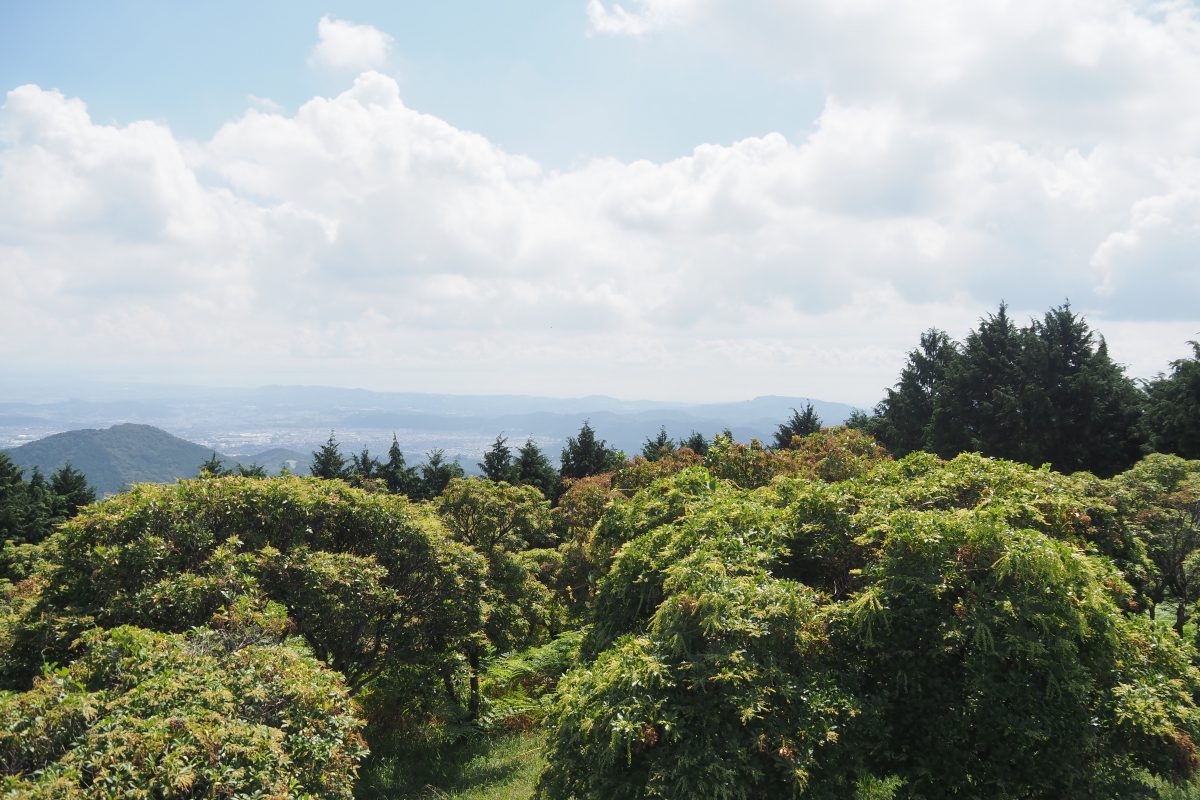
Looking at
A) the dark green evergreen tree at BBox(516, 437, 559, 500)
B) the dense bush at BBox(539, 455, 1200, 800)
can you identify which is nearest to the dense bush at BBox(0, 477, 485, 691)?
the dense bush at BBox(539, 455, 1200, 800)

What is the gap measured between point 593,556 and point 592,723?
685cm

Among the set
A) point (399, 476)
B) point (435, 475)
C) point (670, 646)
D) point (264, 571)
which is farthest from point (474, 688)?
point (399, 476)

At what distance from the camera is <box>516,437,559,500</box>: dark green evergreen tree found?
3697cm

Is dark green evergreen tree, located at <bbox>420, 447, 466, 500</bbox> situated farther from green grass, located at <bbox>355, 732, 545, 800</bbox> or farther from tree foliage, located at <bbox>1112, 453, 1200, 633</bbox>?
tree foliage, located at <bbox>1112, 453, 1200, 633</bbox>

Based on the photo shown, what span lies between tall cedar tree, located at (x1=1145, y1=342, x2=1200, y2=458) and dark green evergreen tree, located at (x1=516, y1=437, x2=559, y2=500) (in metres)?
28.8

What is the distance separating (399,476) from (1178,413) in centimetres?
3805

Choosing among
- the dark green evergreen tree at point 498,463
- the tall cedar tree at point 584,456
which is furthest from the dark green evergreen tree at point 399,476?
the tall cedar tree at point 584,456

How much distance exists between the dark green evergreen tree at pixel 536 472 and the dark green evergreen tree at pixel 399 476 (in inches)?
243

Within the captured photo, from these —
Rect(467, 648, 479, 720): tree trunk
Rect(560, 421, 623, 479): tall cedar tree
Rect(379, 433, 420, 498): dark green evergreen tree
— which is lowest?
Rect(467, 648, 479, 720): tree trunk

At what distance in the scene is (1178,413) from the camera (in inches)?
969

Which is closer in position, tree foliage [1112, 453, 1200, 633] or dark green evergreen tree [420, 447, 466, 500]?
tree foliage [1112, 453, 1200, 633]

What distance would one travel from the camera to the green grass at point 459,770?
1028 cm

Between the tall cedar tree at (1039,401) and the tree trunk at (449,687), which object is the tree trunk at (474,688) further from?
the tall cedar tree at (1039,401)

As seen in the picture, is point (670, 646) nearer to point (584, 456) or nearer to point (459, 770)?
point (459, 770)
